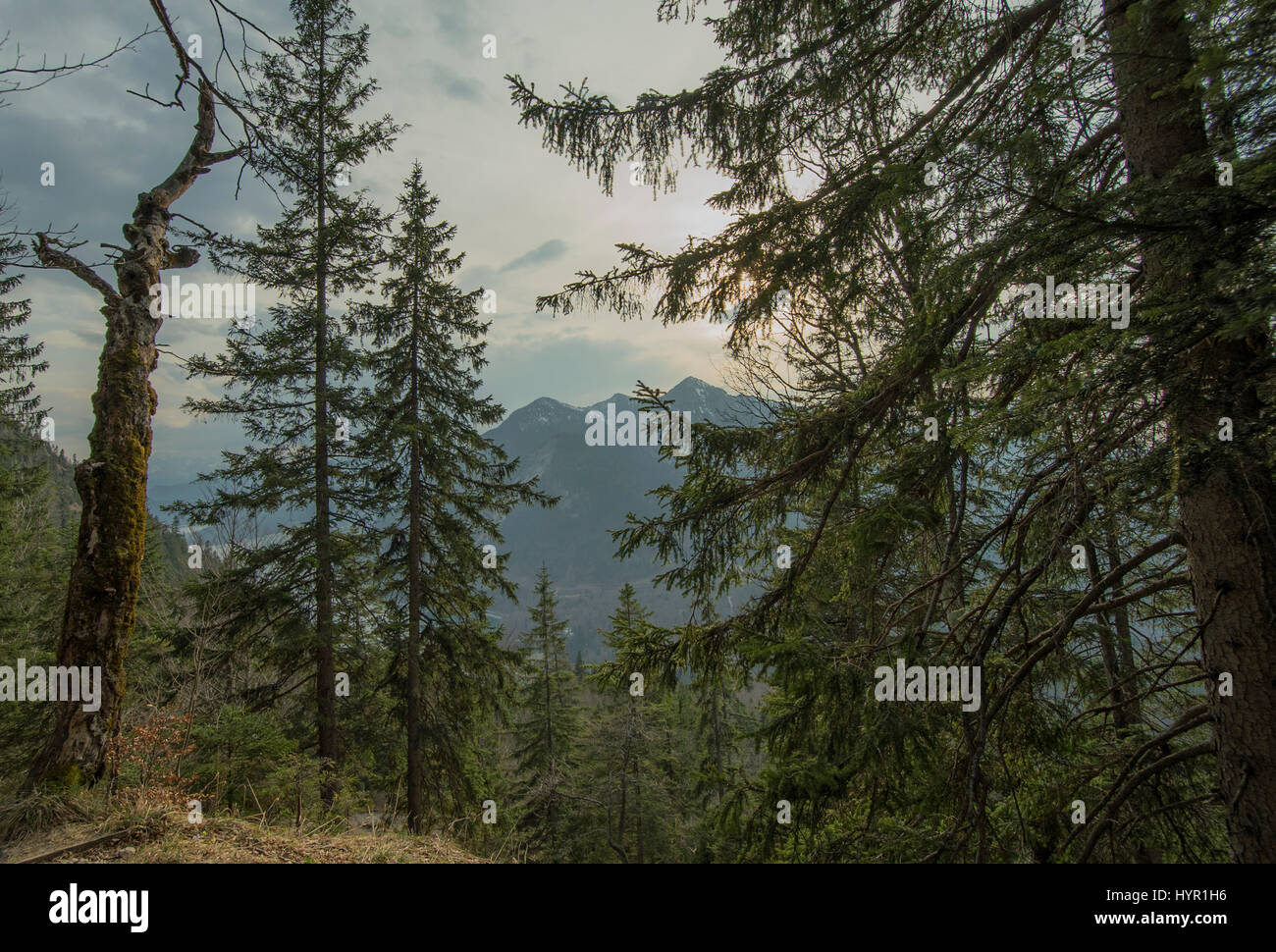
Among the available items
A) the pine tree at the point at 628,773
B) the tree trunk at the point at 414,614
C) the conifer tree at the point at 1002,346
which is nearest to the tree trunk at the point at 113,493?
the conifer tree at the point at 1002,346

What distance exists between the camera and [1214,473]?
2.02 metres

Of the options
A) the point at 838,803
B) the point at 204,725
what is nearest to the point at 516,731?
the point at 204,725

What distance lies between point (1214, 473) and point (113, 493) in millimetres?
7501

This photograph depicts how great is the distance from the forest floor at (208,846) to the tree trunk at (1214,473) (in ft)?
17.8

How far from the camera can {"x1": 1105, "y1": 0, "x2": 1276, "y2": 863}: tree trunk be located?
195cm

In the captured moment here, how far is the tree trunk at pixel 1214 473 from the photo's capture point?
6.39ft

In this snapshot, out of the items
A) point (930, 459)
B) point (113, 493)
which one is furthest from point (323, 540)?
point (930, 459)

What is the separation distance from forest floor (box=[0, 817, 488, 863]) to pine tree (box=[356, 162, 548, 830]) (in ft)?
23.1

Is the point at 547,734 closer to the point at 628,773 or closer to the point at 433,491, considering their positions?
the point at 628,773

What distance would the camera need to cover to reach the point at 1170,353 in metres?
1.83

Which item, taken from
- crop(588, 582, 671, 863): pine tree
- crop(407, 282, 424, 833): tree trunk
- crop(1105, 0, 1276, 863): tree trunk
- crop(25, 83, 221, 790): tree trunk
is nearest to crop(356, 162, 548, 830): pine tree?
crop(407, 282, 424, 833): tree trunk

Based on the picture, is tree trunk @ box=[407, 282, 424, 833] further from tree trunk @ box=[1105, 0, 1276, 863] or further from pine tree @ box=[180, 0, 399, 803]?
tree trunk @ box=[1105, 0, 1276, 863]

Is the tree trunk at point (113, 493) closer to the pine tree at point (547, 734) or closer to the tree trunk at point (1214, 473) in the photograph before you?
the tree trunk at point (1214, 473)
